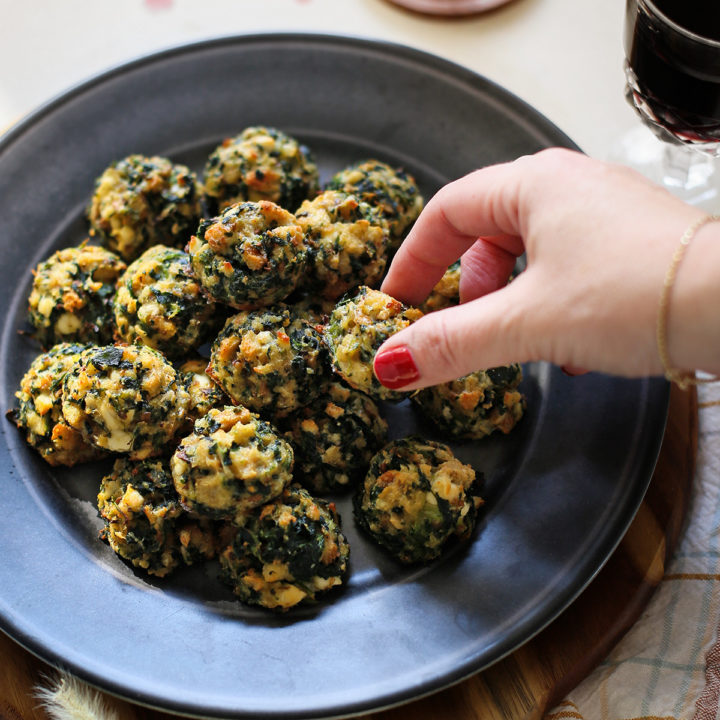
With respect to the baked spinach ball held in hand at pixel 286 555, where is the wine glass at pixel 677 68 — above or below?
above

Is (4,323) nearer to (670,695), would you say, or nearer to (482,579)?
(482,579)

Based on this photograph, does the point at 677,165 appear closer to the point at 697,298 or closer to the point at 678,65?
the point at 678,65

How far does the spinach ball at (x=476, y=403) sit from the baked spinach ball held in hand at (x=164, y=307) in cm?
60

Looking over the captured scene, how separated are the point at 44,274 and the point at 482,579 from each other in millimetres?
1412

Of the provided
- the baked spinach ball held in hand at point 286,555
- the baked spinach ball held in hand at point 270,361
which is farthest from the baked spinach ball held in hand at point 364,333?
the baked spinach ball held in hand at point 286,555

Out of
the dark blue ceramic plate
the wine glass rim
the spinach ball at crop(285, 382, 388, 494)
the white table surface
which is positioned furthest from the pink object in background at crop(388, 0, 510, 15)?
the spinach ball at crop(285, 382, 388, 494)

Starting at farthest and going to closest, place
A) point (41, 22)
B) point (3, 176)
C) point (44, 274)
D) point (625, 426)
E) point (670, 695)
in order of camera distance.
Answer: point (41, 22) < point (3, 176) < point (44, 274) < point (625, 426) < point (670, 695)

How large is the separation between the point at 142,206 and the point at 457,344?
3.58ft

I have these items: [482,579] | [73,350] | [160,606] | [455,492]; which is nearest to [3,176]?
[73,350]

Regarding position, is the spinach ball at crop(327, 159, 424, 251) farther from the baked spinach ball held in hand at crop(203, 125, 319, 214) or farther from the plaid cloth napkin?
the plaid cloth napkin

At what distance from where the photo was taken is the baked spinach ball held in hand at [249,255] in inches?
71.3

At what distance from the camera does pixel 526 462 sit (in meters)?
2.02

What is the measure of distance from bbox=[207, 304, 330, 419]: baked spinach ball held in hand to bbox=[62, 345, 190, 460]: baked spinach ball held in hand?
14 cm

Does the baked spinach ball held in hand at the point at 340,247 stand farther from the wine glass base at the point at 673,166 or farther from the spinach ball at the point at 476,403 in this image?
the wine glass base at the point at 673,166
